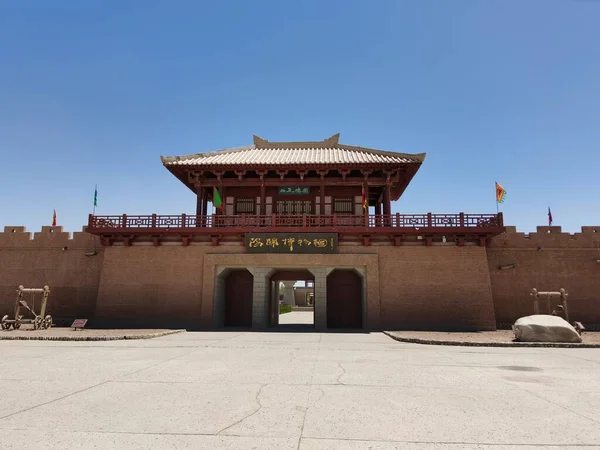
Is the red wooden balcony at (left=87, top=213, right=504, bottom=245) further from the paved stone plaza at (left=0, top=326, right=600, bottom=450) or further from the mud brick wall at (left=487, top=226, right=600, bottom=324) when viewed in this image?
the paved stone plaza at (left=0, top=326, right=600, bottom=450)

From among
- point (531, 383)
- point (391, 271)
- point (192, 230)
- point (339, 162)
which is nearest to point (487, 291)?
point (391, 271)

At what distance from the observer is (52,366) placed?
7.77m

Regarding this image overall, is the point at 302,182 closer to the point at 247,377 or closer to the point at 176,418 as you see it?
the point at 247,377

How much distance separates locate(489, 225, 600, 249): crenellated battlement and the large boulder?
7.53 metres

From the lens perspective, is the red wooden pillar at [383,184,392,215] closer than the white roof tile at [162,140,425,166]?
Yes

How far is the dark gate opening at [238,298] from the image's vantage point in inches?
818

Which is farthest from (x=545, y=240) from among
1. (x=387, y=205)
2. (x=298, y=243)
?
(x=298, y=243)

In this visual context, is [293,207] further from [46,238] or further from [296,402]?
[296,402]

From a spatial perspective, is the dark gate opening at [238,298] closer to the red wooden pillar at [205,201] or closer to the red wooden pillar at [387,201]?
the red wooden pillar at [205,201]

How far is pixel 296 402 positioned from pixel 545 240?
1920 centimetres

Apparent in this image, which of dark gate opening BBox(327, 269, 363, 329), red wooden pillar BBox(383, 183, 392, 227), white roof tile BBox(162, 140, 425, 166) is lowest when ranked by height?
dark gate opening BBox(327, 269, 363, 329)

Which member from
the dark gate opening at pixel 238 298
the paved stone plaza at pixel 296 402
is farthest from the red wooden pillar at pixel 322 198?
the paved stone plaza at pixel 296 402

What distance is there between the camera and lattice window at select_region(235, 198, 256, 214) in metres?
21.6

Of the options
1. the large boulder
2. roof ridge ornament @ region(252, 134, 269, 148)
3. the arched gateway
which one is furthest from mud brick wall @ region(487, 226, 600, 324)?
roof ridge ornament @ region(252, 134, 269, 148)
